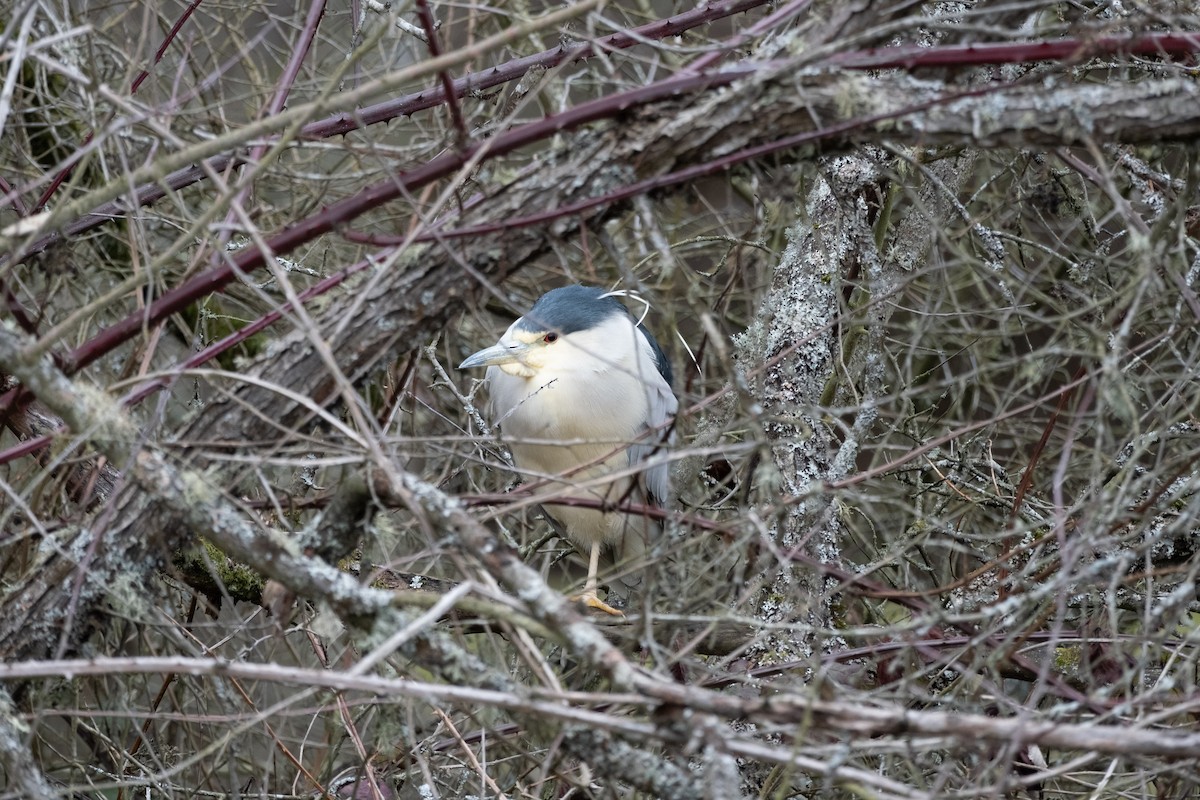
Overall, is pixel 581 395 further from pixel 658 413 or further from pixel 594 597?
pixel 594 597

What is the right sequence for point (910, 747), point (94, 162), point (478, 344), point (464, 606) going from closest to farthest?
point (910, 747) < point (464, 606) < point (94, 162) < point (478, 344)

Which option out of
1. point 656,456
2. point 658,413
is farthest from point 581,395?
point 656,456

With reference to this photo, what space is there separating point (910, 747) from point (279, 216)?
2.38 m

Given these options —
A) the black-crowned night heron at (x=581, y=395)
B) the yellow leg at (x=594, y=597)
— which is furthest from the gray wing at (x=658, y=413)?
the yellow leg at (x=594, y=597)

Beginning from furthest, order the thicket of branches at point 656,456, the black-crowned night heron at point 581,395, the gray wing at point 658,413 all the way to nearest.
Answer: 1. the gray wing at point 658,413
2. the black-crowned night heron at point 581,395
3. the thicket of branches at point 656,456

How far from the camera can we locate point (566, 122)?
4.82 ft

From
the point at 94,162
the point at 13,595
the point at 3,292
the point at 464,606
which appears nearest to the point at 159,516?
the point at 13,595

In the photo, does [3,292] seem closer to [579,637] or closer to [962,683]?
[579,637]

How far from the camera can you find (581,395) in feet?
9.43

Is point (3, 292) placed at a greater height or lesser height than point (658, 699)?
greater

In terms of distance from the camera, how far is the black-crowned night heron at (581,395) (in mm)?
2773

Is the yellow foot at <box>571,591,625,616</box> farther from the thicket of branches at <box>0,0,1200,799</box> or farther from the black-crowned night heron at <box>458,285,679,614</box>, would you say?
the thicket of branches at <box>0,0,1200,799</box>

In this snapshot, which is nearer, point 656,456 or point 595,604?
point 656,456

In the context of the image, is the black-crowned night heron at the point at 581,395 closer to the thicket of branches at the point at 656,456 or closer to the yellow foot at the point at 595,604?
the yellow foot at the point at 595,604
